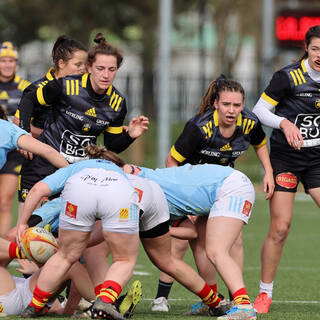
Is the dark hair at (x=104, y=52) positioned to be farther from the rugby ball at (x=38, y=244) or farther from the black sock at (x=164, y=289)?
the black sock at (x=164, y=289)

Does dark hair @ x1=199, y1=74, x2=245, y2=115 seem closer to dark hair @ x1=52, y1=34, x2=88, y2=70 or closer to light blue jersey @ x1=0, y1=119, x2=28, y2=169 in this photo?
dark hair @ x1=52, y1=34, x2=88, y2=70

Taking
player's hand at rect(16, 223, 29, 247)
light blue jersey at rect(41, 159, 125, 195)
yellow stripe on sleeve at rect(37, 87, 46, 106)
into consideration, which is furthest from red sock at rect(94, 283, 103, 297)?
yellow stripe on sleeve at rect(37, 87, 46, 106)

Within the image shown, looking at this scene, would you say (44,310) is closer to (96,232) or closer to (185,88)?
(96,232)

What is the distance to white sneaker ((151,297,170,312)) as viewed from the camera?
7184 mm

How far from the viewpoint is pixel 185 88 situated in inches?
957

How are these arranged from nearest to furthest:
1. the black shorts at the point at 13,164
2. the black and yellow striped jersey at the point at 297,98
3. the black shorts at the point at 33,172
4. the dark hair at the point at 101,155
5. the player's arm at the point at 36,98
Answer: the dark hair at the point at 101,155, the black and yellow striped jersey at the point at 297,98, the player's arm at the point at 36,98, the black shorts at the point at 33,172, the black shorts at the point at 13,164

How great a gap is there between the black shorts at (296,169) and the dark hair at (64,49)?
1.89 meters

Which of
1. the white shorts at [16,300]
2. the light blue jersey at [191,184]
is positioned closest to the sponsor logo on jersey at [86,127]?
the light blue jersey at [191,184]

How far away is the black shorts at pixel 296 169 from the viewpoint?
7.43 meters

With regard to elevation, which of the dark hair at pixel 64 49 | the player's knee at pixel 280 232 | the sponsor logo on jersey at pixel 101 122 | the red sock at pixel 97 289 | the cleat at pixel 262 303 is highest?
the dark hair at pixel 64 49

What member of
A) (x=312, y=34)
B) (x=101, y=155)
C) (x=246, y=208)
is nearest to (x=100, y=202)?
Result: (x=101, y=155)

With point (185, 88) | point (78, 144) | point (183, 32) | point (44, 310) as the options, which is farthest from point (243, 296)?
point (183, 32)

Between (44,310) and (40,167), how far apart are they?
154 centimetres

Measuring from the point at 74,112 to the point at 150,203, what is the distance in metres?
1.52
